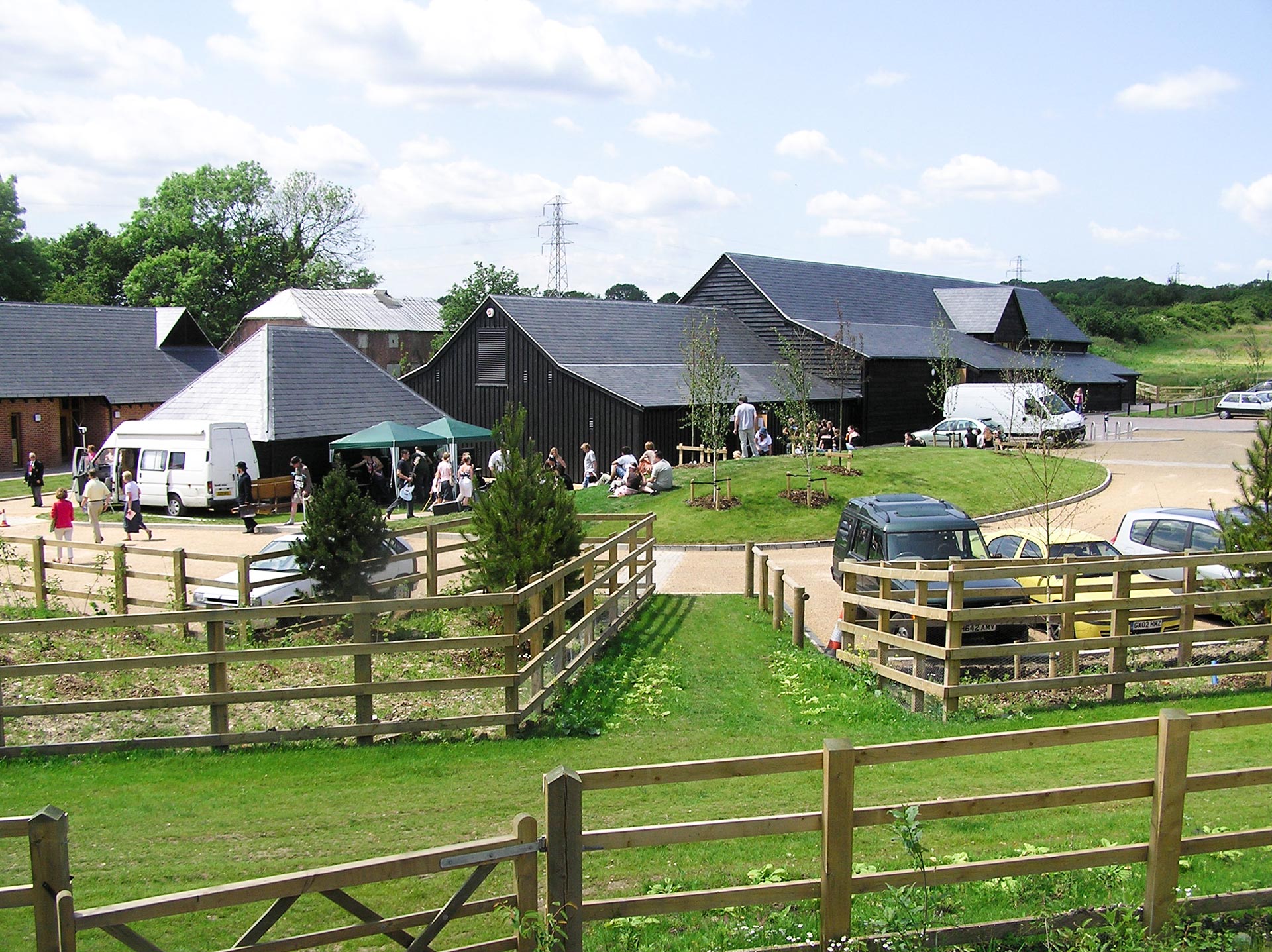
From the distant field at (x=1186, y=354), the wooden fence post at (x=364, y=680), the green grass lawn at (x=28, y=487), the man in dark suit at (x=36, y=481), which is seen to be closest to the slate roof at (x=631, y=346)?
→ the man in dark suit at (x=36, y=481)

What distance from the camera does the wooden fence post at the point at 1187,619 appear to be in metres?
10.5

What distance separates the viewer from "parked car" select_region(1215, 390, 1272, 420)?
48062 mm

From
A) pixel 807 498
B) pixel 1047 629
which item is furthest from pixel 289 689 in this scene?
pixel 807 498

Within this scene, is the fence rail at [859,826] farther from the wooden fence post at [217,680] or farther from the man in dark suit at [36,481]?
the man in dark suit at [36,481]

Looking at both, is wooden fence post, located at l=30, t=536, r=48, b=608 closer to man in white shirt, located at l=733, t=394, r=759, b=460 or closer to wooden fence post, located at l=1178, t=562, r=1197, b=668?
wooden fence post, located at l=1178, t=562, r=1197, b=668

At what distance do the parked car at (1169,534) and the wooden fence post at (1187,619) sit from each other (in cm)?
364

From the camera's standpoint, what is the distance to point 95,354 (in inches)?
1844

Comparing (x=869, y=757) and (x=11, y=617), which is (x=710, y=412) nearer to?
(x=11, y=617)

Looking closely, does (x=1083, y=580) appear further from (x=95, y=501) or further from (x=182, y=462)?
(x=182, y=462)

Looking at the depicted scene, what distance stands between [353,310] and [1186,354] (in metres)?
62.2

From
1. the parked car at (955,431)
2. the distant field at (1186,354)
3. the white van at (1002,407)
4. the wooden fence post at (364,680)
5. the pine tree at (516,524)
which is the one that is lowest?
the wooden fence post at (364,680)

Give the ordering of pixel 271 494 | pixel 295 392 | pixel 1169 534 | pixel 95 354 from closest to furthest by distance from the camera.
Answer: pixel 1169 534
pixel 271 494
pixel 295 392
pixel 95 354

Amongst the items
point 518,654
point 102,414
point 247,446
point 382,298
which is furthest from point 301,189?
point 518,654

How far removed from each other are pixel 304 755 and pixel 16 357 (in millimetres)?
41341
